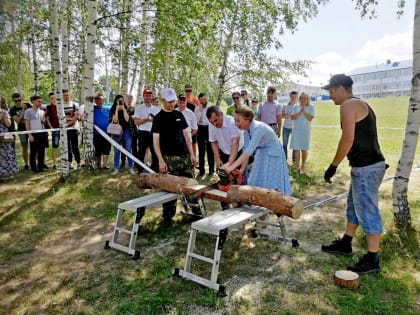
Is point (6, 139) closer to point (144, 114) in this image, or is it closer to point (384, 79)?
point (144, 114)

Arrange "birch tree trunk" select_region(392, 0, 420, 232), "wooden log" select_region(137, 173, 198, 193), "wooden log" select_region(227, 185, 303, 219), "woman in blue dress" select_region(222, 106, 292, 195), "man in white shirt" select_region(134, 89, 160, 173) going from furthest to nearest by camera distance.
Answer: "man in white shirt" select_region(134, 89, 160, 173)
"wooden log" select_region(137, 173, 198, 193)
"birch tree trunk" select_region(392, 0, 420, 232)
"woman in blue dress" select_region(222, 106, 292, 195)
"wooden log" select_region(227, 185, 303, 219)

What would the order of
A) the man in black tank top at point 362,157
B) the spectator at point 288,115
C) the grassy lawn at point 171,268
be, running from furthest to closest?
the spectator at point 288,115 < the man in black tank top at point 362,157 < the grassy lawn at point 171,268

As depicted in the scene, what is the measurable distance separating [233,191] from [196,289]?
125 centimetres

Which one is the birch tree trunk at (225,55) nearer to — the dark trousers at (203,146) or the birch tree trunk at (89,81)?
the dark trousers at (203,146)

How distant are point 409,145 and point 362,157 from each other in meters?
1.41

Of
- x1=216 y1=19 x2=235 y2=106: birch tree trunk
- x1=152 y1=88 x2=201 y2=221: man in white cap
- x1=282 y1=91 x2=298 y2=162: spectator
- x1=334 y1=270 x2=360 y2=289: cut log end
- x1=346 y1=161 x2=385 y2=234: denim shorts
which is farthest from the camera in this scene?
x1=216 y1=19 x2=235 y2=106: birch tree trunk

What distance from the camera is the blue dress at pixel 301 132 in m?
7.58

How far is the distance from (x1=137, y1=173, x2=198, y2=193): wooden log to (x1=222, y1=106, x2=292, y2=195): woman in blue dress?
2.19 ft

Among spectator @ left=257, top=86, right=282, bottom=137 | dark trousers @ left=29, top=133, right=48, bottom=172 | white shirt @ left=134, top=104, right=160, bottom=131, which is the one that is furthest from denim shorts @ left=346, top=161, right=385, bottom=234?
dark trousers @ left=29, top=133, right=48, bottom=172

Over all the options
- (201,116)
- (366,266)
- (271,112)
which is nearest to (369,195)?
(366,266)

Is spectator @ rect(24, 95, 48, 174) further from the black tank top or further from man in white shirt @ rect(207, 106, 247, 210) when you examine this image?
the black tank top

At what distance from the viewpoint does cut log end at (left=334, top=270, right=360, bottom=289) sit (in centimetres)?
319

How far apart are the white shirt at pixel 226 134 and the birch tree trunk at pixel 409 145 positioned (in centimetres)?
218

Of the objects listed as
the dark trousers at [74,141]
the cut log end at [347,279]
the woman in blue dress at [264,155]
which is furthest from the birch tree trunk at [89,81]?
the cut log end at [347,279]
